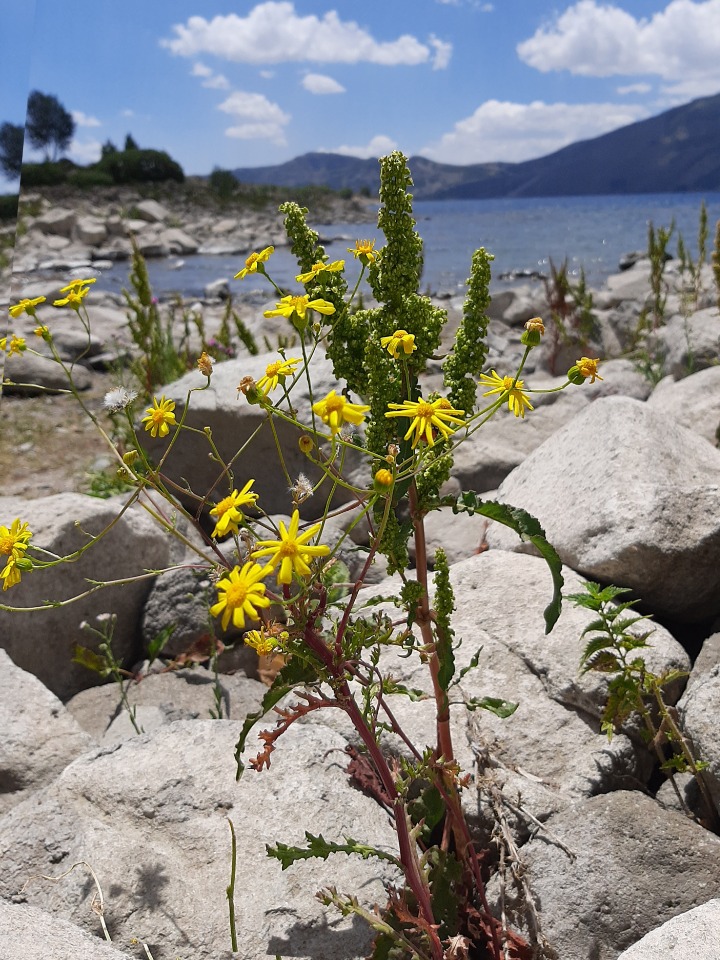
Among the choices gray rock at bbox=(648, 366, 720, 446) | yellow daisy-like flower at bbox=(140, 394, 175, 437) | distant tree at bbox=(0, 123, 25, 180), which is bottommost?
gray rock at bbox=(648, 366, 720, 446)

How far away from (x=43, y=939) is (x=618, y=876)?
53.1 inches

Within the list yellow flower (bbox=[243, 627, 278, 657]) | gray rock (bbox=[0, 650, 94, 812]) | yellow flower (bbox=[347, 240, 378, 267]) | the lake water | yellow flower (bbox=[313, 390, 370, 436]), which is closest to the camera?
yellow flower (bbox=[313, 390, 370, 436])

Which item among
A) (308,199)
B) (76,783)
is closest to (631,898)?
(76,783)

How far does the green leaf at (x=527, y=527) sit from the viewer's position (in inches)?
65.9

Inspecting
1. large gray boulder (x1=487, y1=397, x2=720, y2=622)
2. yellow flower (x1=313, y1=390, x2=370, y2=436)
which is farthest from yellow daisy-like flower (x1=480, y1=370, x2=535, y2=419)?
large gray boulder (x1=487, y1=397, x2=720, y2=622)

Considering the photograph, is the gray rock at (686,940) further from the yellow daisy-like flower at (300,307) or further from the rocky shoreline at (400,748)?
the yellow daisy-like flower at (300,307)

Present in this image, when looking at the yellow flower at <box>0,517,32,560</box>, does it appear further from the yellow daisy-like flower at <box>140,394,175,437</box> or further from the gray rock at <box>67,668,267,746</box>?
the gray rock at <box>67,668,267,746</box>

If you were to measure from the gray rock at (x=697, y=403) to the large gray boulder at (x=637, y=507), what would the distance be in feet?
2.97

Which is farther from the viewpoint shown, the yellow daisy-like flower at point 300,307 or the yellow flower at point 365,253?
the yellow flower at point 365,253

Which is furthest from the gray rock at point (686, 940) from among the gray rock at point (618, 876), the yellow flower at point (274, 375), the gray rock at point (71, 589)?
the gray rock at point (71, 589)

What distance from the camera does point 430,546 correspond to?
4.00m

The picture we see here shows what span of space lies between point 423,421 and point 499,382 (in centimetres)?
26

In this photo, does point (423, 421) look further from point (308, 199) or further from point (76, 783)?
point (308, 199)

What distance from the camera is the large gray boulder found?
2938 millimetres
